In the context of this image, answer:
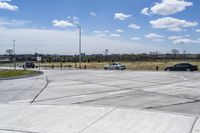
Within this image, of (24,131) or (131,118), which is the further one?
(131,118)

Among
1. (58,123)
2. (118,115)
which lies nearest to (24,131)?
(58,123)

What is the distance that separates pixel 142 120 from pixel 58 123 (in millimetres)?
2584

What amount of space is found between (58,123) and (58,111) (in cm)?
228

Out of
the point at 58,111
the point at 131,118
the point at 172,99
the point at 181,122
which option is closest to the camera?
the point at 181,122

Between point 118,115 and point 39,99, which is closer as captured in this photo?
point 118,115

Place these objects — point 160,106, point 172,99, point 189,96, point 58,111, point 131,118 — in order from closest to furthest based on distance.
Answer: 1. point 131,118
2. point 58,111
3. point 160,106
4. point 172,99
5. point 189,96

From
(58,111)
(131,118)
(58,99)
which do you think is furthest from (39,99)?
(131,118)

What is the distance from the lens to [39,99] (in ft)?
53.8

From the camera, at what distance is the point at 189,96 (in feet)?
54.6

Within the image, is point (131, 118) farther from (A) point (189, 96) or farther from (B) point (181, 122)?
(A) point (189, 96)

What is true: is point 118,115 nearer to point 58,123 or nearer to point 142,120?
point 142,120

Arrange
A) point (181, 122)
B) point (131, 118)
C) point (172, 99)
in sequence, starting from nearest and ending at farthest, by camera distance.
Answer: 1. point (181, 122)
2. point (131, 118)
3. point (172, 99)

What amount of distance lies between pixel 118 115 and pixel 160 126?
2.11m

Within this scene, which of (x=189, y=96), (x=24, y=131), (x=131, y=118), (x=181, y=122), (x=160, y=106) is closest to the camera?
(x=24, y=131)
